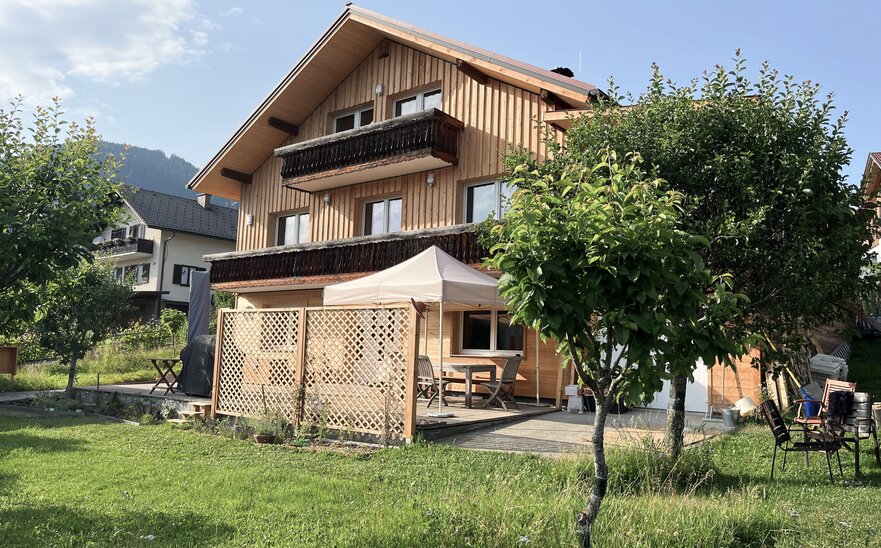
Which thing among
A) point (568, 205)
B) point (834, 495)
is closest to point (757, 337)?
point (568, 205)

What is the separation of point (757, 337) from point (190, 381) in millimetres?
13037

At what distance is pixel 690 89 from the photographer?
Answer: 757 cm

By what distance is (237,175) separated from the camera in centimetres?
1998

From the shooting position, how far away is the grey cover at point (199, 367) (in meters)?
14.4

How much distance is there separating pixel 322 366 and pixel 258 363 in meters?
1.50

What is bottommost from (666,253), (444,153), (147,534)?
(147,534)

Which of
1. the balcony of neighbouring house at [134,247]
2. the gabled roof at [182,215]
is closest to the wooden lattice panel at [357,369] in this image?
the gabled roof at [182,215]

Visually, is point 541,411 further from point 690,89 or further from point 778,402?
point 690,89

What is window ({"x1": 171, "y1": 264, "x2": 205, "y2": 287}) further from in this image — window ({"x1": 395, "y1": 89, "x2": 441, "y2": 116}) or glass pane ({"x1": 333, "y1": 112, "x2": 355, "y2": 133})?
window ({"x1": 395, "y1": 89, "x2": 441, "y2": 116})

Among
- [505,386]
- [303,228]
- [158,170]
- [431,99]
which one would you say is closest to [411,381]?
[505,386]

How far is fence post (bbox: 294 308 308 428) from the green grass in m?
11.1

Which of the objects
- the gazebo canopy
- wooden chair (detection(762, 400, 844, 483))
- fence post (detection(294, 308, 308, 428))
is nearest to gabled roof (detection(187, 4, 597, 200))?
the gazebo canopy

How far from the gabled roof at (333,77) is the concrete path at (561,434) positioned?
616cm

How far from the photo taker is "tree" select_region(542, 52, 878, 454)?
6.71 metres
